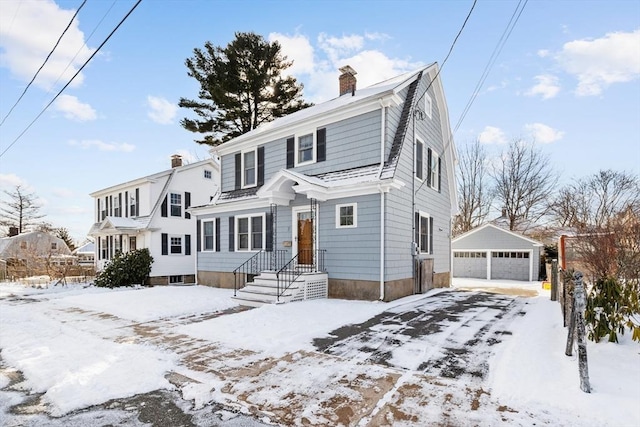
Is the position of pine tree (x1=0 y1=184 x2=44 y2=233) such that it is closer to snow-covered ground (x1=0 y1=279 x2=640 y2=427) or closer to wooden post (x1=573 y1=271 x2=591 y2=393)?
snow-covered ground (x1=0 y1=279 x2=640 y2=427)

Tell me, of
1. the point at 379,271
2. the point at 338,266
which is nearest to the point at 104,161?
the point at 338,266

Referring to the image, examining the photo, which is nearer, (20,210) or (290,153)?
(290,153)

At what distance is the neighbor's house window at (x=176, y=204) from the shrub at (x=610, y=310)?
18.6 meters

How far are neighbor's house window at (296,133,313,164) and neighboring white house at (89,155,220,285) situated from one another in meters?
9.85

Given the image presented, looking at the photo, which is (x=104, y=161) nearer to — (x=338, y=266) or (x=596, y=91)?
(x=338, y=266)

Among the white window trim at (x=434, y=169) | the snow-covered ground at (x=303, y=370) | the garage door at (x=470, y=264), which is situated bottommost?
the garage door at (x=470, y=264)

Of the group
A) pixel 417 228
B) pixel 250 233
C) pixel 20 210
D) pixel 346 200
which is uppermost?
pixel 20 210

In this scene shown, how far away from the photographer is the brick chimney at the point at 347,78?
46.2 ft

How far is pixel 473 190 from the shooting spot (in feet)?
102

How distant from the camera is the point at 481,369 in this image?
4.63 m

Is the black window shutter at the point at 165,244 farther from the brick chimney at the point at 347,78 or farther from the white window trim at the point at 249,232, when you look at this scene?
the brick chimney at the point at 347,78

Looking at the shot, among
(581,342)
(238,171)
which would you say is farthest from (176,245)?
(581,342)

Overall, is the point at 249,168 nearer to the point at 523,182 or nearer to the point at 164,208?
the point at 164,208

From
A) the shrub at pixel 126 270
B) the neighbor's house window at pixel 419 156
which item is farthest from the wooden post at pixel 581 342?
the shrub at pixel 126 270
